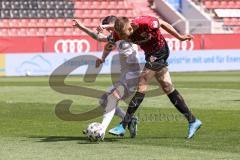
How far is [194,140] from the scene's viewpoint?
32.2 feet

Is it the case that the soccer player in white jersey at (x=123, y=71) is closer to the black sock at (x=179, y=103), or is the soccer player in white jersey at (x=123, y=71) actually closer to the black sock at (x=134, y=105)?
the black sock at (x=134, y=105)

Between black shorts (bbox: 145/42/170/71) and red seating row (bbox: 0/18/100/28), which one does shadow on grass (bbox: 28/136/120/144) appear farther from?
red seating row (bbox: 0/18/100/28)

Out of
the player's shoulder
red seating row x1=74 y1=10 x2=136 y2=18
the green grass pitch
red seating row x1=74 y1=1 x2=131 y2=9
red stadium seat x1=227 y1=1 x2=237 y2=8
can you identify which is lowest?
red stadium seat x1=227 y1=1 x2=237 y2=8

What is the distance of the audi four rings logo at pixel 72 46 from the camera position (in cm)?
3525

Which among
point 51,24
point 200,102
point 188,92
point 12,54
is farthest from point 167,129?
point 51,24

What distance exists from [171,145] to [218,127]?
8.09 feet

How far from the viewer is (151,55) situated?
397 inches

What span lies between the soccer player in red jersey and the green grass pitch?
16.6 inches

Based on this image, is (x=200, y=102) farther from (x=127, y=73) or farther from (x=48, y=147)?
Answer: (x=48, y=147)

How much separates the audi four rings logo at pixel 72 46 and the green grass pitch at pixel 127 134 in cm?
1672

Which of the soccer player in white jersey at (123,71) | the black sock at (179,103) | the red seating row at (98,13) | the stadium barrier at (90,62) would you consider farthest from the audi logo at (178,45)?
the black sock at (179,103)

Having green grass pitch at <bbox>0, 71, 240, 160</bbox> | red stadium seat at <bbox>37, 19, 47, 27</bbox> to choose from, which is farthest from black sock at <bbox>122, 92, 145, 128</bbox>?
red stadium seat at <bbox>37, 19, 47, 27</bbox>

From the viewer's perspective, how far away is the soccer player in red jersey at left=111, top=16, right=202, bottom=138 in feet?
32.3

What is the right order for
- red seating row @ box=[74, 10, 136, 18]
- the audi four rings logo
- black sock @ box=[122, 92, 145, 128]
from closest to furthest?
black sock @ box=[122, 92, 145, 128], the audi four rings logo, red seating row @ box=[74, 10, 136, 18]
